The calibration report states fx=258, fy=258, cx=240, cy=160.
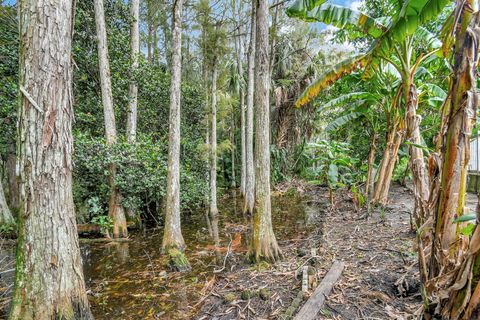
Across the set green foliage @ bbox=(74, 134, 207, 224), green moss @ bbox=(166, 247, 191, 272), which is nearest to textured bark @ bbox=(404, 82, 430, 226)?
green moss @ bbox=(166, 247, 191, 272)

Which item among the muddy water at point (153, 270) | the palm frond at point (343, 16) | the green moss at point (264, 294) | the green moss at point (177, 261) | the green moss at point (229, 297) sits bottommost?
the muddy water at point (153, 270)

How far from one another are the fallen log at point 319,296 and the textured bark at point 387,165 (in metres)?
4.78

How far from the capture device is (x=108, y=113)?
23.2 ft

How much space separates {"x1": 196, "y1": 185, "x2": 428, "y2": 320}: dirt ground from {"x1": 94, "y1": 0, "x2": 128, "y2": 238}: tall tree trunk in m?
3.72

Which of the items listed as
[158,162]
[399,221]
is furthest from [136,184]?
[399,221]

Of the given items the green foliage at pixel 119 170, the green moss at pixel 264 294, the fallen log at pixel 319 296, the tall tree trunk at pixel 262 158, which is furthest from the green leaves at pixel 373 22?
the green foliage at pixel 119 170

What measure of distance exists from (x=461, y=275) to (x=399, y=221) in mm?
5429

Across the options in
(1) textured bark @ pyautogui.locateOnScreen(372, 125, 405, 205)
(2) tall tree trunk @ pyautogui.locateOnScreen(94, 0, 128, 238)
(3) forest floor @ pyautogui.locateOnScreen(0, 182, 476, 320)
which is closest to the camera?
(3) forest floor @ pyautogui.locateOnScreen(0, 182, 476, 320)

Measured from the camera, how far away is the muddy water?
13.4ft

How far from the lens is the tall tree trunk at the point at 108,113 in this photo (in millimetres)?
6680

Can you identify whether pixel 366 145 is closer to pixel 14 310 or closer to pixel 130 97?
pixel 130 97

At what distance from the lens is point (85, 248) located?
6945 mm

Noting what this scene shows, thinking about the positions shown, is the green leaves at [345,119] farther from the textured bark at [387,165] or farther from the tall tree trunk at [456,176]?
the tall tree trunk at [456,176]

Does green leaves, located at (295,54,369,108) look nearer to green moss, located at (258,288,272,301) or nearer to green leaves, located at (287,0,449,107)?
green leaves, located at (287,0,449,107)
